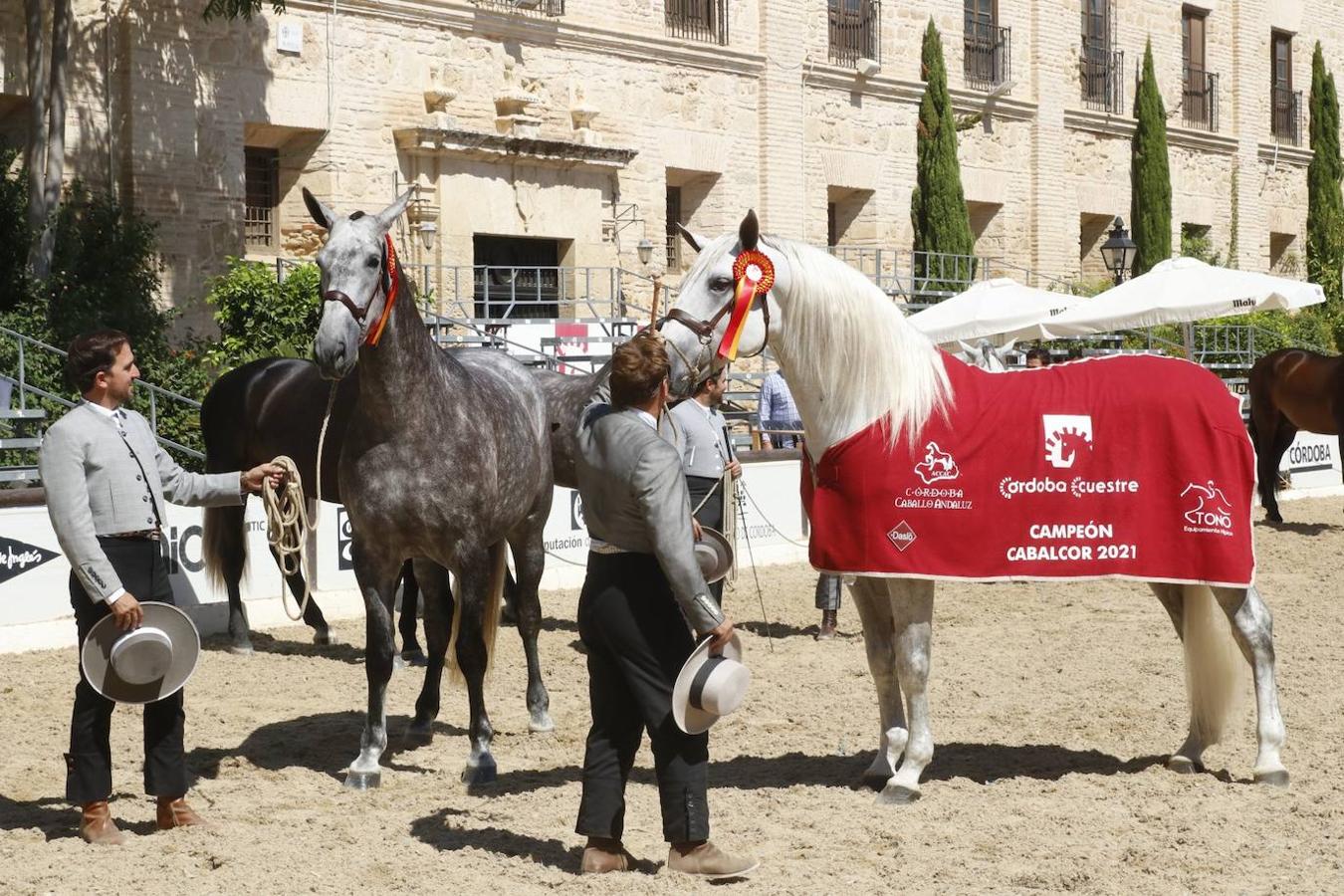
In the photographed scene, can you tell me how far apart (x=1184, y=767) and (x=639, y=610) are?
290 cm

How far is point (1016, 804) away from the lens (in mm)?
6309

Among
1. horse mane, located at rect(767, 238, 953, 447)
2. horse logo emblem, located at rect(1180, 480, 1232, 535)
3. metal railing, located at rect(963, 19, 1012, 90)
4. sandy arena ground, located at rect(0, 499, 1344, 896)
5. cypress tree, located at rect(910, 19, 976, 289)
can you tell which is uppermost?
metal railing, located at rect(963, 19, 1012, 90)

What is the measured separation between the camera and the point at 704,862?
209 inches

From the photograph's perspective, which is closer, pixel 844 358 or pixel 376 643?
pixel 844 358

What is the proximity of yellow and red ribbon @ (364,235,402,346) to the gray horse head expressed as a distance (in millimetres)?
19

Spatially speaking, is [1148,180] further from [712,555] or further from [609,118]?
[712,555]

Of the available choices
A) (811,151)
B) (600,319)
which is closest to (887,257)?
(811,151)

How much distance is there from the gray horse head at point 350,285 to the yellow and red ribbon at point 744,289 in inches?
54.1

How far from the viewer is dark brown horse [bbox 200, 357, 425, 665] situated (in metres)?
9.84

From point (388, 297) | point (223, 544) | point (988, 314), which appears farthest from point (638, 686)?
point (988, 314)

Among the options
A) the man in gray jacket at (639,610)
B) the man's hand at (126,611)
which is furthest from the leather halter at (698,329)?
the man's hand at (126,611)

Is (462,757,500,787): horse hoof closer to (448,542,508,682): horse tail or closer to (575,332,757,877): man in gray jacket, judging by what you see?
(448,542,508,682): horse tail

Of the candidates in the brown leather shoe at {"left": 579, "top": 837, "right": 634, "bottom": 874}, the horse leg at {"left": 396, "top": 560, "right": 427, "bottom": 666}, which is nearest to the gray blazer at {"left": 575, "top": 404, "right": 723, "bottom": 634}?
the brown leather shoe at {"left": 579, "top": 837, "right": 634, "bottom": 874}

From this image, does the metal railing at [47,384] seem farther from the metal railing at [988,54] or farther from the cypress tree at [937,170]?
the metal railing at [988,54]
